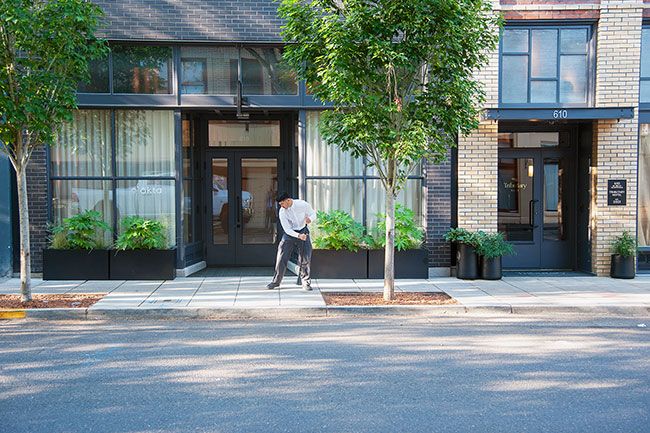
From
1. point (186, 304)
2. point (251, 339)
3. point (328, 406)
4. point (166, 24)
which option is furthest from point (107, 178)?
Result: point (328, 406)

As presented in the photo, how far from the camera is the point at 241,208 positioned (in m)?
14.0

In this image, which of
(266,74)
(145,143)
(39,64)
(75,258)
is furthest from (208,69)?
(75,258)

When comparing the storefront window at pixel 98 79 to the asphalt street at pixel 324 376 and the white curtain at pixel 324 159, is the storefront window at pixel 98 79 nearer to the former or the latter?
the white curtain at pixel 324 159

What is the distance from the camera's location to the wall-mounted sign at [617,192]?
40.8ft

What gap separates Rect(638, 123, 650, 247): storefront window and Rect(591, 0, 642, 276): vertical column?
23.2 inches

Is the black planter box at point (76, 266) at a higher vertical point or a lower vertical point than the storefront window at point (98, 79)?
lower

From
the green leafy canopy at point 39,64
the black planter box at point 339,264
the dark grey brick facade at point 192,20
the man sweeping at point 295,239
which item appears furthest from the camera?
the black planter box at point 339,264

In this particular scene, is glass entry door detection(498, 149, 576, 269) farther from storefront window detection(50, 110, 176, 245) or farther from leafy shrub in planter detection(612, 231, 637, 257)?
storefront window detection(50, 110, 176, 245)

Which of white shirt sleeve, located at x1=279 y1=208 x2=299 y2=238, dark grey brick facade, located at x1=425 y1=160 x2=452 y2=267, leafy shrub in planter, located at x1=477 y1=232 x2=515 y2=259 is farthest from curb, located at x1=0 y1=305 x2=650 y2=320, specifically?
dark grey brick facade, located at x1=425 y1=160 x2=452 y2=267

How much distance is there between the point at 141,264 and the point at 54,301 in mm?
2375

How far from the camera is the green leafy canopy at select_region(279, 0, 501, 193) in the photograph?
29.5ft

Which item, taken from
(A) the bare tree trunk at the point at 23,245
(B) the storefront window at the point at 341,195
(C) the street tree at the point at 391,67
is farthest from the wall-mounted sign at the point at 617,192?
(A) the bare tree trunk at the point at 23,245

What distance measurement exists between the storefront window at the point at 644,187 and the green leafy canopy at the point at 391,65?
517 centimetres

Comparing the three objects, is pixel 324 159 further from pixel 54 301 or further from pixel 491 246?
pixel 54 301
